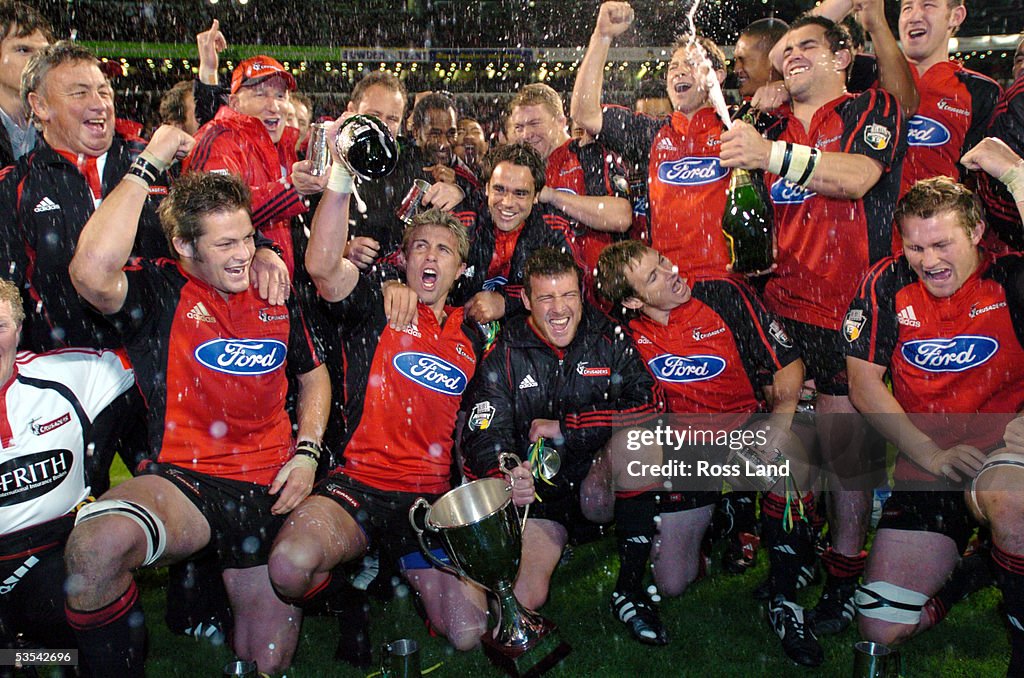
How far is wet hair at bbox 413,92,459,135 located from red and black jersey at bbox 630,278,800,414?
2.16 meters

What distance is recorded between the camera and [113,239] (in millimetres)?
2615

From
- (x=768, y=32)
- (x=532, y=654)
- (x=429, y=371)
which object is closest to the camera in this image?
(x=532, y=654)

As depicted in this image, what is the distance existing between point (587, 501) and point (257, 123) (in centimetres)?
230

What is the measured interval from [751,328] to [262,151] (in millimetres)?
2324

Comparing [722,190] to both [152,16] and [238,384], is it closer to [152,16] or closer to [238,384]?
[238,384]

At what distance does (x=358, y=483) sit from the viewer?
319cm

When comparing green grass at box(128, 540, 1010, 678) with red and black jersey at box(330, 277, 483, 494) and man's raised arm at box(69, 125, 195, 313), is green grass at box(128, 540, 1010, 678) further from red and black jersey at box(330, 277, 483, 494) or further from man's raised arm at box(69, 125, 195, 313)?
man's raised arm at box(69, 125, 195, 313)

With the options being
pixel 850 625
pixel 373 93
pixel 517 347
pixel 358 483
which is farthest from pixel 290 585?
pixel 373 93

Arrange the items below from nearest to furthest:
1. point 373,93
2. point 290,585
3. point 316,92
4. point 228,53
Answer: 1. point 290,585
2. point 373,93
3. point 228,53
4. point 316,92

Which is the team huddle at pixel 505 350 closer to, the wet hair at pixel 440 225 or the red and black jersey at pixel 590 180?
the wet hair at pixel 440 225

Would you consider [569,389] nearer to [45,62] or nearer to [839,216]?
[839,216]

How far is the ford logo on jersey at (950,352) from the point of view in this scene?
304 cm

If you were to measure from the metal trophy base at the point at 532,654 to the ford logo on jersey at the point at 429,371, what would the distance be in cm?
101

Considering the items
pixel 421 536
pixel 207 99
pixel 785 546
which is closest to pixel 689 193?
pixel 785 546
